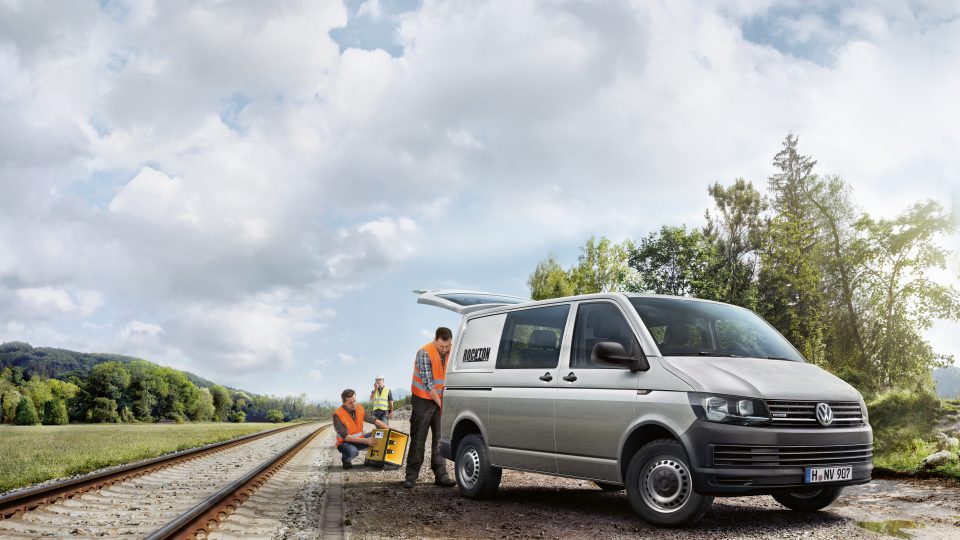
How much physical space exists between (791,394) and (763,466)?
25.4 inches

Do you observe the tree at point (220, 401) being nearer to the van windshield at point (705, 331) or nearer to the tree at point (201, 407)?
the tree at point (201, 407)

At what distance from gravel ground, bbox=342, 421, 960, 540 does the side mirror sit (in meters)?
1.42

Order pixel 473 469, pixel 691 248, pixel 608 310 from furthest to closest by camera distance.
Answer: pixel 691 248 < pixel 473 469 < pixel 608 310

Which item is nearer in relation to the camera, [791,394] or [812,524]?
[791,394]

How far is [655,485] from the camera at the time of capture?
6.46 m

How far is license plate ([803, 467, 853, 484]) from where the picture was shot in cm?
623

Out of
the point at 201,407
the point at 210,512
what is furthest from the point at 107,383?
the point at 210,512

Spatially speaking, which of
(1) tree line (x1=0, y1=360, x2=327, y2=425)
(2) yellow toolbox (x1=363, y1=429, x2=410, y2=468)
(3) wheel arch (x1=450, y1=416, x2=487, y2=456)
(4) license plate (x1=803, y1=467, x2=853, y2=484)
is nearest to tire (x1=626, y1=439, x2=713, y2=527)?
(4) license plate (x1=803, y1=467, x2=853, y2=484)

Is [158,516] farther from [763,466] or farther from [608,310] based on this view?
[763,466]

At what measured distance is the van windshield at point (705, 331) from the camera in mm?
6836

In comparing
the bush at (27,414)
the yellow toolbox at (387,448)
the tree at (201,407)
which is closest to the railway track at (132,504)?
the yellow toolbox at (387,448)

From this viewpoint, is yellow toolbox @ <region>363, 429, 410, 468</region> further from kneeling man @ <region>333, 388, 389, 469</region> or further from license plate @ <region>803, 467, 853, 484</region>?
license plate @ <region>803, 467, 853, 484</region>

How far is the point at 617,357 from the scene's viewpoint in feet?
21.6

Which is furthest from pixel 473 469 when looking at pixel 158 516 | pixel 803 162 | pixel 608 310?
pixel 803 162
